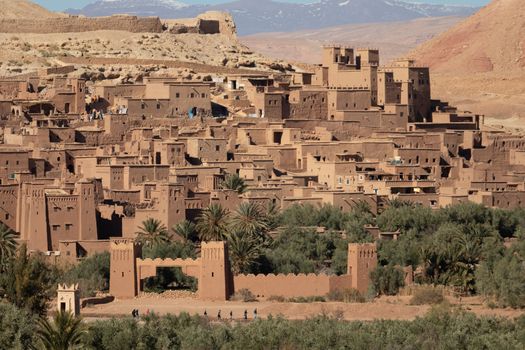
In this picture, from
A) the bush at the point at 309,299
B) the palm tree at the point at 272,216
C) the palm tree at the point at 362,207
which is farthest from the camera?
the palm tree at the point at 362,207

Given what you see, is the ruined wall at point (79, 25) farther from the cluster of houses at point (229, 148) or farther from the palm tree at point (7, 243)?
the palm tree at point (7, 243)

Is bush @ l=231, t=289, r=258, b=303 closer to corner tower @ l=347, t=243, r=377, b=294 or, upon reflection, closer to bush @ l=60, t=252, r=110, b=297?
corner tower @ l=347, t=243, r=377, b=294

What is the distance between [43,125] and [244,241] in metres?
12.3

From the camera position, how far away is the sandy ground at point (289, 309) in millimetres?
45812

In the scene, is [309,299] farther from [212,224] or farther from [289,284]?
[212,224]

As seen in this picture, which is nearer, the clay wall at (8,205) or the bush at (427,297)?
the bush at (427,297)

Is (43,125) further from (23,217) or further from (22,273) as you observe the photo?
(22,273)

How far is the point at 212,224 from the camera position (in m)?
51.5

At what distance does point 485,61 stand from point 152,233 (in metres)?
61.9

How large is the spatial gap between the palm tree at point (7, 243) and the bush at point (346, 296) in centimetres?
728

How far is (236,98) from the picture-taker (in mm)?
66000

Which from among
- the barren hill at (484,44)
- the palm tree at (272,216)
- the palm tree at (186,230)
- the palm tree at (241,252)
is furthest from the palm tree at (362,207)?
the barren hill at (484,44)

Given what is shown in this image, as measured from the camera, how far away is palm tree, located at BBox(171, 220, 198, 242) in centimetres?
5138

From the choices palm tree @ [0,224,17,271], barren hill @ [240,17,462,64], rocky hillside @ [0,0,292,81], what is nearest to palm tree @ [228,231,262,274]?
palm tree @ [0,224,17,271]
